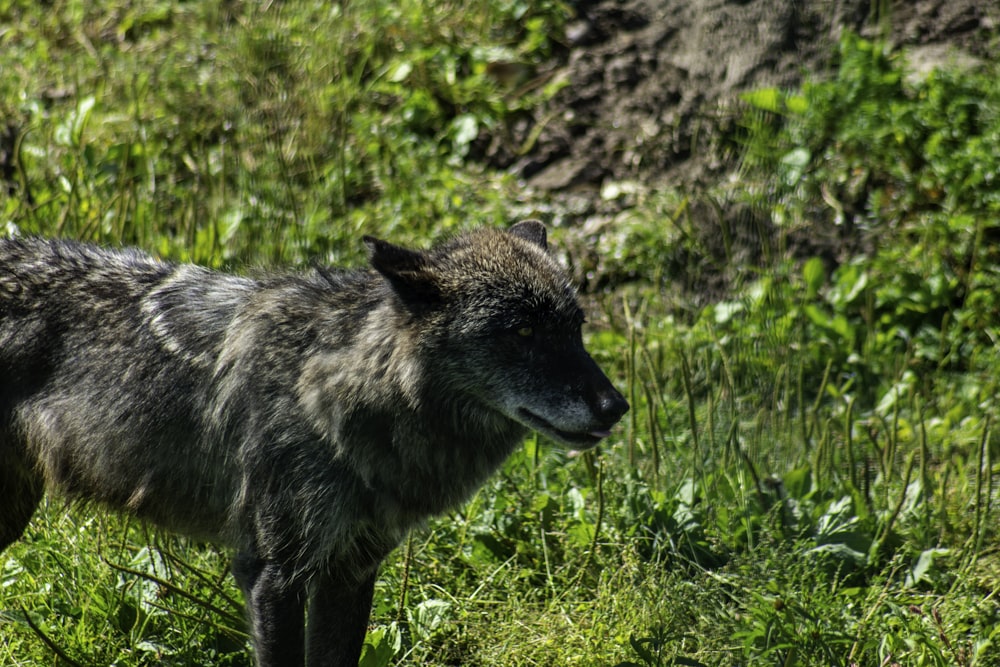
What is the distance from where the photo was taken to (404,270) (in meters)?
3.08

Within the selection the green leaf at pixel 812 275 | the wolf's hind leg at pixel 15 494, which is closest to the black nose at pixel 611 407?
the wolf's hind leg at pixel 15 494

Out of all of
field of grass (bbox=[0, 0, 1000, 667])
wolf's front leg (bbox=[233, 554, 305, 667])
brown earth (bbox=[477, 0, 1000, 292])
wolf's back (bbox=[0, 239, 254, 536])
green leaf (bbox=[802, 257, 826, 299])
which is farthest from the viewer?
brown earth (bbox=[477, 0, 1000, 292])

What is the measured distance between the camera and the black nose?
2.99 metres

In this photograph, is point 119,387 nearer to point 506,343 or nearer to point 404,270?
point 404,270

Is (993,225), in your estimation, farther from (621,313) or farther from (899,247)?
(621,313)

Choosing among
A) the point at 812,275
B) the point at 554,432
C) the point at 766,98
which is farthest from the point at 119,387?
the point at 766,98

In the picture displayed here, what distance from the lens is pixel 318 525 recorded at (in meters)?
3.09

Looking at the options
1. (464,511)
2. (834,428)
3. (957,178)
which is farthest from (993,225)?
(464,511)

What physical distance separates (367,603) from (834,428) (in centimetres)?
250

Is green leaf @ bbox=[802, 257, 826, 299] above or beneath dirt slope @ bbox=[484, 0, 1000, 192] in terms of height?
beneath

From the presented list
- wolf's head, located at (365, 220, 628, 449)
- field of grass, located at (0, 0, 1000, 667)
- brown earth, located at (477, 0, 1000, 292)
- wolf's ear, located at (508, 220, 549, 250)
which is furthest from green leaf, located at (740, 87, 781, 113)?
wolf's head, located at (365, 220, 628, 449)

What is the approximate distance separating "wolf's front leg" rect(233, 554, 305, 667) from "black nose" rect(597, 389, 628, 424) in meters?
1.04

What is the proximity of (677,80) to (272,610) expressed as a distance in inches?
190

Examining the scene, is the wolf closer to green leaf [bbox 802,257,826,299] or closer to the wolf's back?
the wolf's back
